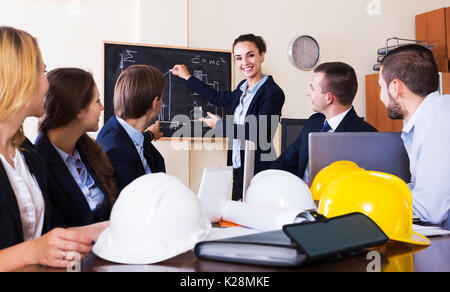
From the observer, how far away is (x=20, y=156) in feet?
3.51

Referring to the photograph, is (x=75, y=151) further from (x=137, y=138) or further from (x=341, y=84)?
(x=341, y=84)

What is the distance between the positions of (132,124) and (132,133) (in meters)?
0.11

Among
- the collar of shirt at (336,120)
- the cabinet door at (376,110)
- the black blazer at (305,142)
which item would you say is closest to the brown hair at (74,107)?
the black blazer at (305,142)

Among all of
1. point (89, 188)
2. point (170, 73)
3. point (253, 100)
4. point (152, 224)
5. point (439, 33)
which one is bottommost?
point (89, 188)

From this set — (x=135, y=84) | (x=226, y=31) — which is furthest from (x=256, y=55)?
(x=135, y=84)

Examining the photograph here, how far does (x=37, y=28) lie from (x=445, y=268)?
3297 millimetres

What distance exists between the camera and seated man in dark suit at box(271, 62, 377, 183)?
7.37 feet

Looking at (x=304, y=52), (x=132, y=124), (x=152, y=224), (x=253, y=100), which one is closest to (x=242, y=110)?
(x=253, y=100)

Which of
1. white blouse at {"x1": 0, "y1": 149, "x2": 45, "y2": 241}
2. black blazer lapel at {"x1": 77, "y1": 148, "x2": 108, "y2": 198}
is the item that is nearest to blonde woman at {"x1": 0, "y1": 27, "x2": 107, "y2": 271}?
white blouse at {"x1": 0, "y1": 149, "x2": 45, "y2": 241}

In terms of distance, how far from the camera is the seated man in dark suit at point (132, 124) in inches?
70.6

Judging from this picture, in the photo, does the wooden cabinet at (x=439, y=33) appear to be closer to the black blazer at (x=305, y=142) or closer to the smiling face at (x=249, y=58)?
the smiling face at (x=249, y=58)

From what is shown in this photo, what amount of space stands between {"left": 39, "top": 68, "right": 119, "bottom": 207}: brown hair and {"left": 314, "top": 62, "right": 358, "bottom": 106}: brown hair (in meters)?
1.29

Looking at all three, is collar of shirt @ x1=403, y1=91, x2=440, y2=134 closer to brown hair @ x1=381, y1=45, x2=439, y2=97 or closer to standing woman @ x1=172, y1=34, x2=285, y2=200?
brown hair @ x1=381, y1=45, x2=439, y2=97
